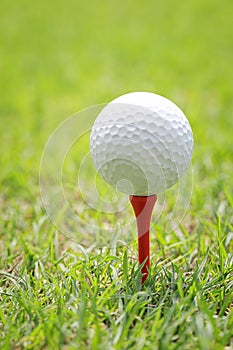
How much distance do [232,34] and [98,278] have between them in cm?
657

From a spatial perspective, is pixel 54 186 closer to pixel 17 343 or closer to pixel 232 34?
pixel 17 343

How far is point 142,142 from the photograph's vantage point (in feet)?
5.38

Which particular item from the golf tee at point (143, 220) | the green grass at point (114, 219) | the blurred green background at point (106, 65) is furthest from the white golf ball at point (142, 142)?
the blurred green background at point (106, 65)

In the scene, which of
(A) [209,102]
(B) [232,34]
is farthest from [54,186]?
(B) [232,34]

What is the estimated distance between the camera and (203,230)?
234 cm

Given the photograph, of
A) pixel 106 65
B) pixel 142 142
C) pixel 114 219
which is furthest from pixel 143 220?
pixel 106 65

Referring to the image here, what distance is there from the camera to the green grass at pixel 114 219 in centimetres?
149

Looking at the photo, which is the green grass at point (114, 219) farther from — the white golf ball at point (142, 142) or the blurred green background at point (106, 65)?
the white golf ball at point (142, 142)

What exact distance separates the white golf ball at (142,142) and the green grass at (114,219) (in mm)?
306

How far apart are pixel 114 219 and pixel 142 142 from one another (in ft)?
3.26

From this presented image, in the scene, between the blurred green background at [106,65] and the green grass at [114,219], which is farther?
the blurred green background at [106,65]

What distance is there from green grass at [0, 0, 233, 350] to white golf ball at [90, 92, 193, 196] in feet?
1.01

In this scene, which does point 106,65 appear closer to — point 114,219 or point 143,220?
point 114,219

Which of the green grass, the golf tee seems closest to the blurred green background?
the green grass
